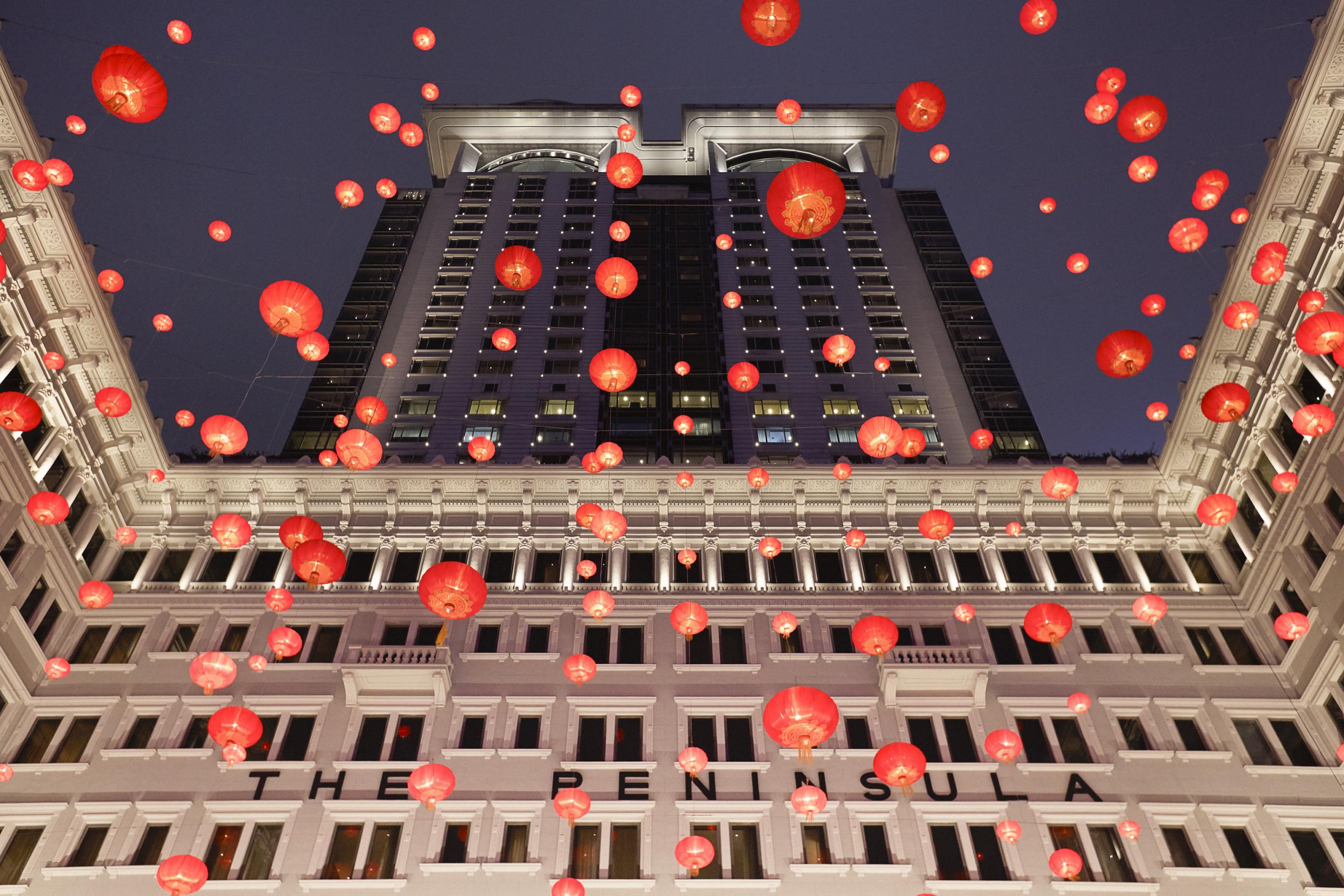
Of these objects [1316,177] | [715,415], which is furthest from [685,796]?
[715,415]

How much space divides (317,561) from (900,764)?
11.4 meters

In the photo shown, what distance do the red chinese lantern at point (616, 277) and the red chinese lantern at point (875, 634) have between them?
829 cm

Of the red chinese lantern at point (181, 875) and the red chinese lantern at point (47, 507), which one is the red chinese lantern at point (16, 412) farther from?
the red chinese lantern at point (181, 875)

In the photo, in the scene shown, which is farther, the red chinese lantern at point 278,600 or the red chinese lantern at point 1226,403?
the red chinese lantern at point 278,600

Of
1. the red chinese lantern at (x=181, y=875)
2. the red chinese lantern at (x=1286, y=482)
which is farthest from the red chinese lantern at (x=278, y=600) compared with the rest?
the red chinese lantern at (x=1286, y=482)

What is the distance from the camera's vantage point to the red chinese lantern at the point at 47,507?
59.0 ft

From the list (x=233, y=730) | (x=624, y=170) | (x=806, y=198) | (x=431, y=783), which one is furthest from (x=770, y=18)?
(x=233, y=730)

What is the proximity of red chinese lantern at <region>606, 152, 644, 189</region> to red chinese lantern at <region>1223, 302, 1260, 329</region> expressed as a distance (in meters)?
12.3

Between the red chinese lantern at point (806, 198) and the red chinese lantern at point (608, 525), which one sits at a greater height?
the red chinese lantern at point (608, 525)

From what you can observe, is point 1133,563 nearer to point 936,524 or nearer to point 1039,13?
point 936,524

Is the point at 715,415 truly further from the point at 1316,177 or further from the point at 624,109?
the point at 624,109

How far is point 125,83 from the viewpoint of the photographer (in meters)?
13.6

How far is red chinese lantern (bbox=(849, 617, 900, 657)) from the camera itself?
18.7 meters

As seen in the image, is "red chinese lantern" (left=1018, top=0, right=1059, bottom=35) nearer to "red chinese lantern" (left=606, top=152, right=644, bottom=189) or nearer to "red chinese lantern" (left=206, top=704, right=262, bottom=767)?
"red chinese lantern" (left=606, top=152, right=644, bottom=189)
